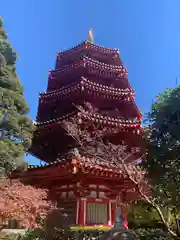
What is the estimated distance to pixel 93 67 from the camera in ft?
61.4

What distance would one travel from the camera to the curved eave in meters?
18.4

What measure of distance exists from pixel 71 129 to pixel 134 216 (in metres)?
7.55

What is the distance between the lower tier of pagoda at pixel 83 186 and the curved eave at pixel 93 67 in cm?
814

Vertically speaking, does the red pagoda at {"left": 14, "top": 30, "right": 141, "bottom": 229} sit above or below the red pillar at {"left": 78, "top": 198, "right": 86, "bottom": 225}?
above

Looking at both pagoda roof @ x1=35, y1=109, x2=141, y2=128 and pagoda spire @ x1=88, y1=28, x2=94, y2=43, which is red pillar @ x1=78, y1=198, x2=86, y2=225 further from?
pagoda spire @ x1=88, y1=28, x2=94, y2=43

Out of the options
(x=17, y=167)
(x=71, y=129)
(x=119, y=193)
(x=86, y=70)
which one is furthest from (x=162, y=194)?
(x=86, y=70)

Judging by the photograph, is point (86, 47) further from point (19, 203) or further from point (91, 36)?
point (19, 203)

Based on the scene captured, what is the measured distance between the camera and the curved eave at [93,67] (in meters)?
18.4

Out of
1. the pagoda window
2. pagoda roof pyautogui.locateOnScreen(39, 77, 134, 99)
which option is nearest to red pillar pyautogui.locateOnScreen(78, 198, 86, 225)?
the pagoda window

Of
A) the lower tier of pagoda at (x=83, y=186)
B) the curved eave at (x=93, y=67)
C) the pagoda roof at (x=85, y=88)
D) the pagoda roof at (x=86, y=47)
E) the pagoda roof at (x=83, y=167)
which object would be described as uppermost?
the pagoda roof at (x=86, y=47)

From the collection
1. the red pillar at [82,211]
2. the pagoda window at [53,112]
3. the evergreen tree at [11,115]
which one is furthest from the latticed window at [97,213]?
the pagoda window at [53,112]

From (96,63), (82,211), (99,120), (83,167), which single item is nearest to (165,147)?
(83,167)

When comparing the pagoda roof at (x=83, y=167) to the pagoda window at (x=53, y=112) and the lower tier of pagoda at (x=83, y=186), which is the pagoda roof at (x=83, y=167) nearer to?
the lower tier of pagoda at (x=83, y=186)

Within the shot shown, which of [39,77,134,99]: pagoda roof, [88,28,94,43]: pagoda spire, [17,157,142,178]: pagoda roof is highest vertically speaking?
[88,28,94,43]: pagoda spire
